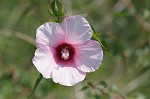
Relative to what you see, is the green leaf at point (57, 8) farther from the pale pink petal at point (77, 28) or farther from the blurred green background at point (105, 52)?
the blurred green background at point (105, 52)

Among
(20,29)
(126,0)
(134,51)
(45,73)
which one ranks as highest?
(45,73)

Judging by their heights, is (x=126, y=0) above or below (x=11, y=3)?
above

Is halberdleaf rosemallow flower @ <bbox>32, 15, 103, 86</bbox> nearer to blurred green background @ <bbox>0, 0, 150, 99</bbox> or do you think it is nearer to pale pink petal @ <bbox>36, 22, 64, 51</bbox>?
pale pink petal @ <bbox>36, 22, 64, 51</bbox>

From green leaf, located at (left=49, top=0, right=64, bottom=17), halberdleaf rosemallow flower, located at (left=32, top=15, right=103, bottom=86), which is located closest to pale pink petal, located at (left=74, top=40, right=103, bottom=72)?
halberdleaf rosemallow flower, located at (left=32, top=15, right=103, bottom=86)

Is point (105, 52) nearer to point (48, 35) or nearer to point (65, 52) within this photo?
point (65, 52)

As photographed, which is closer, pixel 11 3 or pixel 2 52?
pixel 2 52

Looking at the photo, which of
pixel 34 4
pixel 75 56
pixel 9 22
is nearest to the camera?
pixel 75 56

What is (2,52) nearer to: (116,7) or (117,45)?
(117,45)

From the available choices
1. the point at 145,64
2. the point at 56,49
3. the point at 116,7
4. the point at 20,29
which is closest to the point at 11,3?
the point at 20,29

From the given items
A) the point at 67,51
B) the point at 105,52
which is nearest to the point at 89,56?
the point at 67,51
